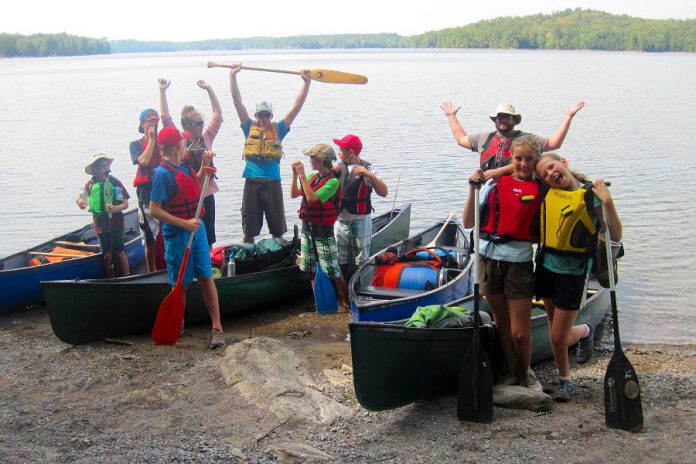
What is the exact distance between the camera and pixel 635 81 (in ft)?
149

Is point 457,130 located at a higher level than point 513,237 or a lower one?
higher

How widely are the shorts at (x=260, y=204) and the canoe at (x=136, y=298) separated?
0.60m

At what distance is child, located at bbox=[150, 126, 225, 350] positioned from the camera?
6.00m

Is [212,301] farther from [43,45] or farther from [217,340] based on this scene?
[43,45]

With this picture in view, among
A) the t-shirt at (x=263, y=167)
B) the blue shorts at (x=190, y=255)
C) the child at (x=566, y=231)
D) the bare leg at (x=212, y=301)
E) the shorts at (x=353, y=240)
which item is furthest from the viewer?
the t-shirt at (x=263, y=167)

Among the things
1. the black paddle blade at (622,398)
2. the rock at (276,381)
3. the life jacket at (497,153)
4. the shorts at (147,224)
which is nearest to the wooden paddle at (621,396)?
the black paddle blade at (622,398)

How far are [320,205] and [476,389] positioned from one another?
2.75 meters

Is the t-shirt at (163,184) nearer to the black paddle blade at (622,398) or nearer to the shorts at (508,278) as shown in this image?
the shorts at (508,278)

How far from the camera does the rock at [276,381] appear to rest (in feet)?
16.7

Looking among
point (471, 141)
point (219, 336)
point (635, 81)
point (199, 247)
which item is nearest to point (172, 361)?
point (219, 336)

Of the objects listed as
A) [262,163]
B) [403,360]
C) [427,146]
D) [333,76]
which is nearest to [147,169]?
[262,163]

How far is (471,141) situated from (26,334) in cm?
448

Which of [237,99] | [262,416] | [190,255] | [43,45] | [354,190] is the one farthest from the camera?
[43,45]

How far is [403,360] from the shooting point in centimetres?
487
